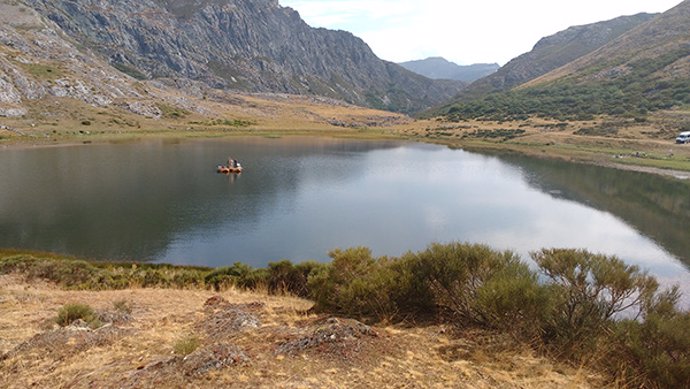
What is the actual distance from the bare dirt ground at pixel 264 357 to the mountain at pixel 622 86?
12517 cm

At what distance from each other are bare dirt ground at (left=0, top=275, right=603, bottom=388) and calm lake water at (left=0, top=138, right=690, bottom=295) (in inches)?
655

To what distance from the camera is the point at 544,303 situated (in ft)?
30.4

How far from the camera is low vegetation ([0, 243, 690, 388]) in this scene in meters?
8.05

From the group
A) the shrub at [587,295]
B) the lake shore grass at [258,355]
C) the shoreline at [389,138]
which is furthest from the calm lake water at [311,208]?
the shrub at [587,295]

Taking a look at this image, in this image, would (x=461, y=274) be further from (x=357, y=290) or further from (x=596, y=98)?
(x=596, y=98)

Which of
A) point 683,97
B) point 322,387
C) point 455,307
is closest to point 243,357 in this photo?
point 322,387

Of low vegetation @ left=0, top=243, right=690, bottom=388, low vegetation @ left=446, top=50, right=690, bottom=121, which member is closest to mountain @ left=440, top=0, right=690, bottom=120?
low vegetation @ left=446, top=50, right=690, bottom=121

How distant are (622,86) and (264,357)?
176612 mm

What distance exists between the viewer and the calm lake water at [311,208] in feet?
96.6

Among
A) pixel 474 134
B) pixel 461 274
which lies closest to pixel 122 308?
pixel 461 274

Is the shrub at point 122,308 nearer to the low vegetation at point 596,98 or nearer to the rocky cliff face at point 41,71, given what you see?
the rocky cliff face at point 41,71

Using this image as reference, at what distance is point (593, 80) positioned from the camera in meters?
171

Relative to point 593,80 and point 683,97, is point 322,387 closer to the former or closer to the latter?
point 683,97

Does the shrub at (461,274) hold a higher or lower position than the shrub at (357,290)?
higher
